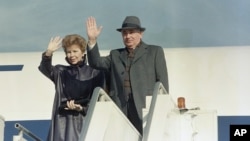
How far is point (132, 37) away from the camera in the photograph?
4836 millimetres

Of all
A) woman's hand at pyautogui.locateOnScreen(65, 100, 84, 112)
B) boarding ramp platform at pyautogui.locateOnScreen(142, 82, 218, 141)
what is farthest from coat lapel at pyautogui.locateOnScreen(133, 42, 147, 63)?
boarding ramp platform at pyautogui.locateOnScreen(142, 82, 218, 141)

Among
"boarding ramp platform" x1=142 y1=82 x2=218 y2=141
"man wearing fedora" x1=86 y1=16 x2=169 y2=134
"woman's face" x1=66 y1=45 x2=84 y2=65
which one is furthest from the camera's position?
"woman's face" x1=66 y1=45 x2=84 y2=65

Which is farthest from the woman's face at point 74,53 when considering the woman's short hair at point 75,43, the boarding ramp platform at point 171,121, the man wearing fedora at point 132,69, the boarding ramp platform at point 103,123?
the boarding ramp platform at point 103,123

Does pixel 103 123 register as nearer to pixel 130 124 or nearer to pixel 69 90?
pixel 130 124

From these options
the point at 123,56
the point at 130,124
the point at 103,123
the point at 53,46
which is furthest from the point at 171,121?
the point at 53,46

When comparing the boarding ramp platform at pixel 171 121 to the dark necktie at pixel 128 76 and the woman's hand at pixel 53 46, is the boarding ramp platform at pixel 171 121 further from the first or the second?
the woman's hand at pixel 53 46

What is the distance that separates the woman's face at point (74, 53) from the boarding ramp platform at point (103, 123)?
1263mm

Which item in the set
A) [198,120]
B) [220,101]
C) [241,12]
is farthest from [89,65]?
[241,12]

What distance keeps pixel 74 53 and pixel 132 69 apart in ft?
1.17

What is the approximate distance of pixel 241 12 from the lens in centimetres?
603

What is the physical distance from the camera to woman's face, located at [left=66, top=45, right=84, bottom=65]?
4.76 meters

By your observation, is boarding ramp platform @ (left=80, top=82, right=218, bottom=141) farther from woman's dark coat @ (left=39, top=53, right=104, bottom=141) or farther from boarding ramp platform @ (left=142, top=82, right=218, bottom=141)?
woman's dark coat @ (left=39, top=53, right=104, bottom=141)

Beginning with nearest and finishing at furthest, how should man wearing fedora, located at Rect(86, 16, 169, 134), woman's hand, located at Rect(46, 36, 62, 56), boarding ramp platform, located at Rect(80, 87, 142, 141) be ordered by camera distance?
1. boarding ramp platform, located at Rect(80, 87, 142, 141)
2. man wearing fedora, located at Rect(86, 16, 169, 134)
3. woman's hand, located at Rect(46, 36, 62, 56)

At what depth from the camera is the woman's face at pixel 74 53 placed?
4.76 metres
